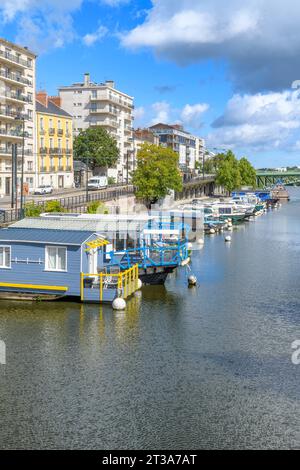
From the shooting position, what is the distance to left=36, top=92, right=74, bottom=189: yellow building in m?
91.5

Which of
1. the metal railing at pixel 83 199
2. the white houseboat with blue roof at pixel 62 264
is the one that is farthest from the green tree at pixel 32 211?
the white houseboat with blue roof at pixel 62 264

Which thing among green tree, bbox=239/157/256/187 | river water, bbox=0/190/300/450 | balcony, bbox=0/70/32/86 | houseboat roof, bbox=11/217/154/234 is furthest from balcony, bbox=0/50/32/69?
green tree, bbox=239/157/256/187

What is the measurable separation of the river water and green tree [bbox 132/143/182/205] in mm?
47214

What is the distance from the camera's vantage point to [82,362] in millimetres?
22812

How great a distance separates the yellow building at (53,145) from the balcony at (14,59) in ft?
24.0

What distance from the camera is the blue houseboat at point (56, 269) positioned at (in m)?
31.2

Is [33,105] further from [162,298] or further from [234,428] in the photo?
[234,428]

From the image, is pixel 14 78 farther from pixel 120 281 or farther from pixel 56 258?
pixel 120 281

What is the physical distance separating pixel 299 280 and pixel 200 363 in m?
20.2

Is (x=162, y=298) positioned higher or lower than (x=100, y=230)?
lower

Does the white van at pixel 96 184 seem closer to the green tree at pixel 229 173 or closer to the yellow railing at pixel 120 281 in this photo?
the green tree at pixel 229 173
